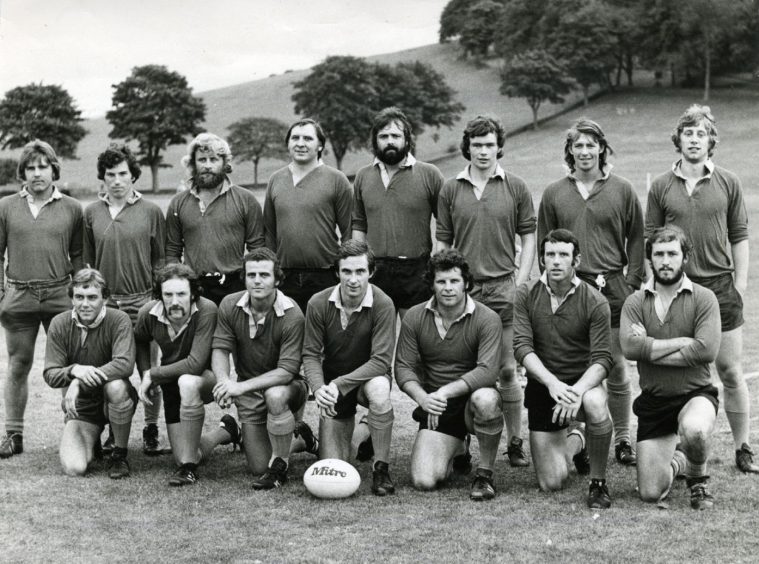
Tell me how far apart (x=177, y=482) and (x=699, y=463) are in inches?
144

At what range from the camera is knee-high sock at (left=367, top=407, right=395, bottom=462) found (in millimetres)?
6484

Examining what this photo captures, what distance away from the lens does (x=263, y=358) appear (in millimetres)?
6793

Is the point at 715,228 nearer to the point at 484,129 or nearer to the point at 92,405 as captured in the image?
the point at 484,129

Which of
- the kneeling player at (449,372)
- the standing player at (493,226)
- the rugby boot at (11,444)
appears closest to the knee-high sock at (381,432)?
the kneeling player at (449,372)

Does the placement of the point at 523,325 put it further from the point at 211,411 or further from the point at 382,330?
the point at 211,411

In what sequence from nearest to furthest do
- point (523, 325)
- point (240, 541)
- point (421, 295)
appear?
point (240, 541)
point (523, 325)
point (421, 295)

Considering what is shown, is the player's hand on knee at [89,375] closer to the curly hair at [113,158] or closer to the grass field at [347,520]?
the grass field at [347,520]

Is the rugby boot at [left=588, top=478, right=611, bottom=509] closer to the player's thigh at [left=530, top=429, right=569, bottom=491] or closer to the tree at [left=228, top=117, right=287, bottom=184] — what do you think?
the player's thigh at [left=530, top=429, right=569, bottom=491]

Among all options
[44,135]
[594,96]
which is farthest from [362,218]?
[594,96]

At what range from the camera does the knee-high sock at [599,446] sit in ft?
19.9

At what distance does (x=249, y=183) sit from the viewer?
54688mm

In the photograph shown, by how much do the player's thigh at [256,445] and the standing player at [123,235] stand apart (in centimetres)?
96

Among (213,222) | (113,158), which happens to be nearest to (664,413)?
(213,222)

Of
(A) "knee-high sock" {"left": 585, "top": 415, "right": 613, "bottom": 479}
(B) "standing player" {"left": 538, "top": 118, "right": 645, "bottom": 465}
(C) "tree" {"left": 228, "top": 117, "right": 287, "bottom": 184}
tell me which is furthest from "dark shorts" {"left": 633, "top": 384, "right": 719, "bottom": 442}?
(C) "tree" {"left": 228, "top": 117, "right": 287, "bottom": 184}
